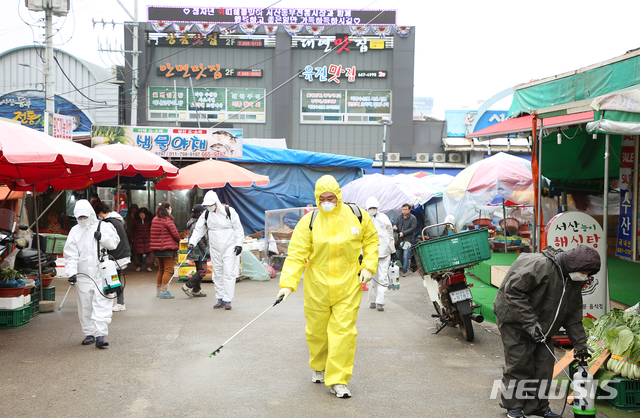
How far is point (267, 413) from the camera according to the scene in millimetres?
4824

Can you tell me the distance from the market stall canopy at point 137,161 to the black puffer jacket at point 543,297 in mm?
Result: 9861

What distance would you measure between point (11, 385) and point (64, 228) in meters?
11.7

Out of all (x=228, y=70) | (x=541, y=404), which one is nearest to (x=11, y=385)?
(x=541, y=404)

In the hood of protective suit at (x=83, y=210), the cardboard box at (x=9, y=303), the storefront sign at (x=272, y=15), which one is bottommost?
the cardboard box at (x=9, y=303)

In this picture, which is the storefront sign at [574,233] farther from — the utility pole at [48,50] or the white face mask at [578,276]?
the utility pole at [48,50]

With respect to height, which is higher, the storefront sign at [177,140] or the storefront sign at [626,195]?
the storefront sign at [177,140]

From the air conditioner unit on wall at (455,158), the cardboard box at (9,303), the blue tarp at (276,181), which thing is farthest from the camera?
the air conditioner unit on wall at (455,158)

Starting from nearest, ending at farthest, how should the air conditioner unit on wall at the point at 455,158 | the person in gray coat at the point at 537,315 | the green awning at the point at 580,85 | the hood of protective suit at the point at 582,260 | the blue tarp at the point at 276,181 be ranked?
the hood of protective suit at the point at 582,260 → the person in gray coat at the point at 537,315 → the green awning at the point at 580,85 → the blue tarp at the point at 276,181 → the air conditioner unit on wall at the point at 455,158

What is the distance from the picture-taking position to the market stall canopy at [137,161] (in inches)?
494

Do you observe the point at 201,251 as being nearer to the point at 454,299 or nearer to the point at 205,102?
the point at 454,299

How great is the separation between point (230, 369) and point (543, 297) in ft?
11.4

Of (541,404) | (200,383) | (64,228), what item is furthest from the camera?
(64,228)

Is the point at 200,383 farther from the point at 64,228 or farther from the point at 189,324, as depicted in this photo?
the point at 64,228

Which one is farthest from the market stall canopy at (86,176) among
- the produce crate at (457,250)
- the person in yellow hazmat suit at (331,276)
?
the produce crate at (457,250)
